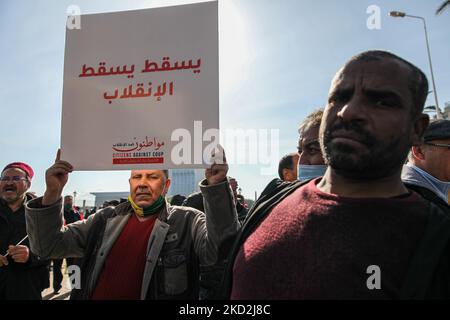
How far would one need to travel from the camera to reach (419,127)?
122 cm

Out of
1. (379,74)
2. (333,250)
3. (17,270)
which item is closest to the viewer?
(333,250)

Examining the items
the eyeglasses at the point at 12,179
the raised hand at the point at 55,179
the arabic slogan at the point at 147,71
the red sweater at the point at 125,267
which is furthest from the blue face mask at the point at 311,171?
the eyeglasses at the point at 12,179

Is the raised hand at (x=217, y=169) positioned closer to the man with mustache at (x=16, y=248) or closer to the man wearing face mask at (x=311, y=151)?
the man wearing face mask at (x=311, y=151)

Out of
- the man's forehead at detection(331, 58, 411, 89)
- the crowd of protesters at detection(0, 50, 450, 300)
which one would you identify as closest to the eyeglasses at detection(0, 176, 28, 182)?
the crowd of protesters at detection(0, 50, 450, 300)

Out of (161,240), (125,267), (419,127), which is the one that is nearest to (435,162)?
(419,127)

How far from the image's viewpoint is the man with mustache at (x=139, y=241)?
1.72 metres

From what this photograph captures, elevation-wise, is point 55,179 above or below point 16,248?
above

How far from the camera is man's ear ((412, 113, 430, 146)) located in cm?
121

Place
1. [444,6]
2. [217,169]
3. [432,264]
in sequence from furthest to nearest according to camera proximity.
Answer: [444,6], [217,169], [432,264]

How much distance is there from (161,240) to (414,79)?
166 cm

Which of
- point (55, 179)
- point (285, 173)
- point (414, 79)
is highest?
point (414, 79)

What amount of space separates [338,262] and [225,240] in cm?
80

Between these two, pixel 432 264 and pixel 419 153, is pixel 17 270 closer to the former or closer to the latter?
pixel 432 264

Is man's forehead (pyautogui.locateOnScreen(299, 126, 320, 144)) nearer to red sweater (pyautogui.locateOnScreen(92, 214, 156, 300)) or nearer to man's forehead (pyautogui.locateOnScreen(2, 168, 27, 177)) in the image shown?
red sweater (pyautogui.locateOnScreen(92, 214, 156, 300))
